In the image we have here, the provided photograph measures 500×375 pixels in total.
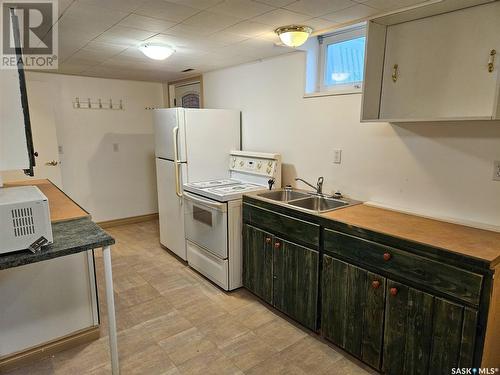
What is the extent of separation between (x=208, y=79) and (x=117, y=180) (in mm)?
2069

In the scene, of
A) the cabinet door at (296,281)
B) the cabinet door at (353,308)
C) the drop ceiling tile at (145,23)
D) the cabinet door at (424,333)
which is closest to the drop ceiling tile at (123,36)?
the drop ceiling tile at (145,23)

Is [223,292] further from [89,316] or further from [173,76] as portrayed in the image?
[173,76]

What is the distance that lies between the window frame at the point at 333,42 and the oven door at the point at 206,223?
1360mm

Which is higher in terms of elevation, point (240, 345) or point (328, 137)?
point (328, 137)

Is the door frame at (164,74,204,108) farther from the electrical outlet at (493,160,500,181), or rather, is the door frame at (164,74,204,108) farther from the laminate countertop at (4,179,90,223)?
the electrical outlet at (493,160,500,181)

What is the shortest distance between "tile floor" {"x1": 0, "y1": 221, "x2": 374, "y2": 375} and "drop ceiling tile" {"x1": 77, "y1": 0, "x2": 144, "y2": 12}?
85.1 inches

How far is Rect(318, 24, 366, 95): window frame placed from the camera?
101 inches

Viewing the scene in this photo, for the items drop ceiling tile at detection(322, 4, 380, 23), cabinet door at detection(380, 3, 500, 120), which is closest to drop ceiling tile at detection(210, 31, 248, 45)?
drop ceiling tile at detection(322, 4, 380, 23)

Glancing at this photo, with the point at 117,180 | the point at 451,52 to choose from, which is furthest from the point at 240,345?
the point at 117,180

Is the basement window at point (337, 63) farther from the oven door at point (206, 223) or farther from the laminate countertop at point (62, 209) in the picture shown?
the laminate countertop at point (62, 209)

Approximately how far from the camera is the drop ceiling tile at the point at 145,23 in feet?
6.75

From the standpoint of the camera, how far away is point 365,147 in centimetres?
248

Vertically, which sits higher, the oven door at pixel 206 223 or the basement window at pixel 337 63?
the basement window at pixel 337 63

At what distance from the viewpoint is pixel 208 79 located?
4184 mm
